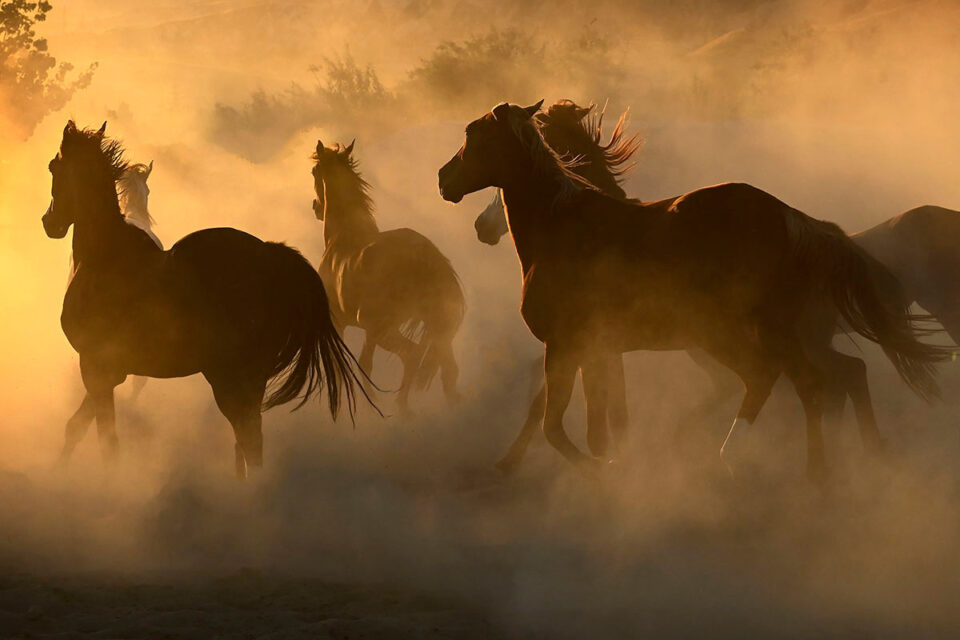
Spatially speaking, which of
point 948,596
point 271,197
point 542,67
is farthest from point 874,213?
point 542,67

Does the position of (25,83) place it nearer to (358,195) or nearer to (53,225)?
(358,195)

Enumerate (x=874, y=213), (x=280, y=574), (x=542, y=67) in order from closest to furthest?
(x=280, y=574) → (x=874, y=213) → (x=542, y=67)

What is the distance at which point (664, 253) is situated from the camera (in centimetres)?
650

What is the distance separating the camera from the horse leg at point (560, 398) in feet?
21.9

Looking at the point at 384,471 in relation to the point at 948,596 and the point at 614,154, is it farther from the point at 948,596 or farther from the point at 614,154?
the point at 948,596

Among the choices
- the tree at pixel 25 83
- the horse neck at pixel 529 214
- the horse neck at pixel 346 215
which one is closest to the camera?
the horse neck at pixel 529 214

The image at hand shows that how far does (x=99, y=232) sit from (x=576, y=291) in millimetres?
2753

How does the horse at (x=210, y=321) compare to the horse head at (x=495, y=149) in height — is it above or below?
below

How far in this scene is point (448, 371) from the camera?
10.3 metres

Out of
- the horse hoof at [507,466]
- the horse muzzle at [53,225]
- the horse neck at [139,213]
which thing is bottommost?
the horse hoof at [507,466]

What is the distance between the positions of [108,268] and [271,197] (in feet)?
33.0

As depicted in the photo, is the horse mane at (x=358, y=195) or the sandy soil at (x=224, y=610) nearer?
the sandy soil at (x=224, y=610)

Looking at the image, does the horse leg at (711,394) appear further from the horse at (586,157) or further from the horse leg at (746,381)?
the horse leg at (746,381)

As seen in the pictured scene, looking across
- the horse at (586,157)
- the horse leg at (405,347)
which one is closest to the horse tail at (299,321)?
the horse at (586,157)
